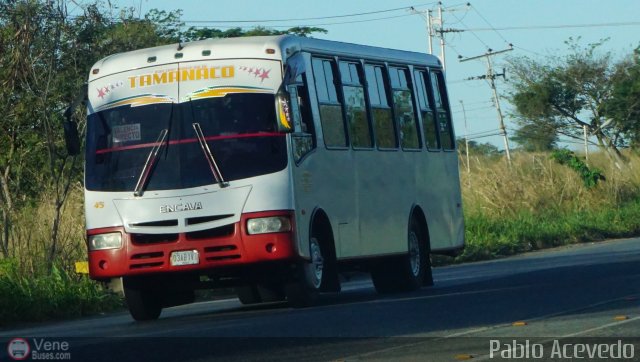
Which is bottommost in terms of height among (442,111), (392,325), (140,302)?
(392,325)

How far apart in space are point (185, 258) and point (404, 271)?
4494 mm

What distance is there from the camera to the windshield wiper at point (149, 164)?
1431 centimetres

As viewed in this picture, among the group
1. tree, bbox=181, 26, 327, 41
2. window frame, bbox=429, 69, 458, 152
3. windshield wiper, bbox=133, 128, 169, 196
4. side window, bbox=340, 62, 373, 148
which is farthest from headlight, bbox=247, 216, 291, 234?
tree, bbox=181, 26, 327, 41

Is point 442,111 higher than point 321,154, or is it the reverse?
point 442,111

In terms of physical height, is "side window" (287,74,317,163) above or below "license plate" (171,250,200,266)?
above

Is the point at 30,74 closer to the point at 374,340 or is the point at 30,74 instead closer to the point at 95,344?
the point at 95,344

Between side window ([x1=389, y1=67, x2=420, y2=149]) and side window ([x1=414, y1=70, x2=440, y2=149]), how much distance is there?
1.12 ft

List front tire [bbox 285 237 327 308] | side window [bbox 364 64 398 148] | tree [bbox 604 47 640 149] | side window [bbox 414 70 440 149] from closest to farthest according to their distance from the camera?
1. front tire [bbox 285 237 327 308]
2. side window [bbox 364 64 398 148]
3. side window [bbox 414 70 440 149]
4. tree [bbox 604 47 640 149]

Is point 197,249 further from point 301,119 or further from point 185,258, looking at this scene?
point 301,119

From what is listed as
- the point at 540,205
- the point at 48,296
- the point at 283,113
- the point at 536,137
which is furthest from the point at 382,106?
the point at 536,137

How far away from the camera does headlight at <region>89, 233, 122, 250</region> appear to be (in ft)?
47.3

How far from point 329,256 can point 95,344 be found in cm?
419

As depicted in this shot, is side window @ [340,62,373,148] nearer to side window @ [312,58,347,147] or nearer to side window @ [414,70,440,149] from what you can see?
side window @ [312,58,347,147]

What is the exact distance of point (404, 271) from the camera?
17719 millimetres
